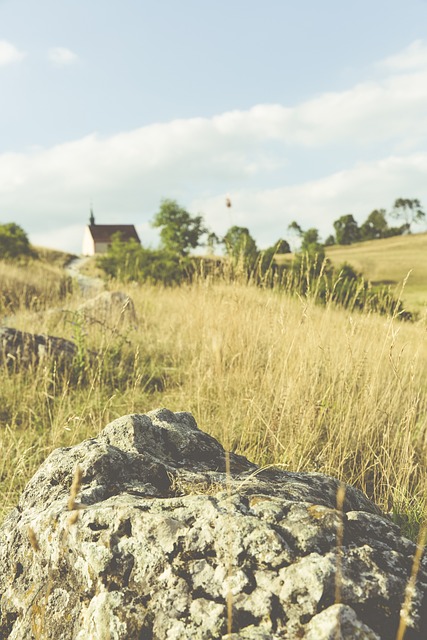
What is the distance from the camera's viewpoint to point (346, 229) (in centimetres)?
6862

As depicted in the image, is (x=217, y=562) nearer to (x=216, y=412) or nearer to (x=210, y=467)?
(x=210, y=467)

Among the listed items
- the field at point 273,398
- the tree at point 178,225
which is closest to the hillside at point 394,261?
the tree at point 178,225

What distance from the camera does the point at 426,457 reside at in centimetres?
327

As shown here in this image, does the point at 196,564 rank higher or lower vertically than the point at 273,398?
higher

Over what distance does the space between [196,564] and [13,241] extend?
25.5 m

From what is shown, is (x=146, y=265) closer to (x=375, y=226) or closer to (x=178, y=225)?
(x=178, y=225)

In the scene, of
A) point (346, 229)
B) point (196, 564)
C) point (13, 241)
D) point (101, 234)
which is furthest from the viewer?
point (346, 229)

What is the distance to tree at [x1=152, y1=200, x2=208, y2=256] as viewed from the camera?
36906mm

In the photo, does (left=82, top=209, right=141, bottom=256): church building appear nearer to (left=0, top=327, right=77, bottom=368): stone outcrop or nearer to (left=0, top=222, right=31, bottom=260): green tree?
(left=0, top=222, right=31, bottom=260): green tree

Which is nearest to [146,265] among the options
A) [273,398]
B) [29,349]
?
[29,349]

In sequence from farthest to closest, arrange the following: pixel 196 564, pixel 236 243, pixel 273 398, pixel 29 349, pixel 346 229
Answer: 1. pixel 346 229
2. pixel 236 243
3. pixel 29 349
4. pixel 273 398
5. pixel 196 564

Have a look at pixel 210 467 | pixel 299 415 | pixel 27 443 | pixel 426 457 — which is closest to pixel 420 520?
pixel 426 457

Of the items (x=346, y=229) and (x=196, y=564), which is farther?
(x=346, y=229)

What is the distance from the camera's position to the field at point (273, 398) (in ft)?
10.2
